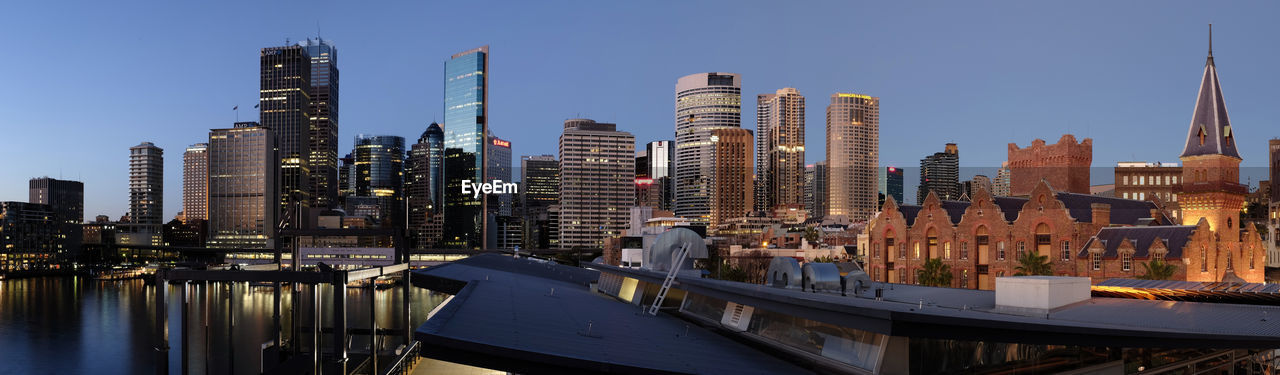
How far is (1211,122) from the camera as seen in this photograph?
87.8 m

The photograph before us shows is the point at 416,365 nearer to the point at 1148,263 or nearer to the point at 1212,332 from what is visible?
the point at 1212,332

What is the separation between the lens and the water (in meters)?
88.1

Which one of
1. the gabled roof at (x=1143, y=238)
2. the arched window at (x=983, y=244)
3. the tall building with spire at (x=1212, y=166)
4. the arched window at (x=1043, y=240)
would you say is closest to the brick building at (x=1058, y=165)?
the tall building with spire at (x=1212, y=166)

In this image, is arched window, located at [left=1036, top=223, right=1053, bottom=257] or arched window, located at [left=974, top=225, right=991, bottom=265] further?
arched window, located at [left=974, top=225, right=991, bottom=265]

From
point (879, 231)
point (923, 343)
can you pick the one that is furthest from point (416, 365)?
point (879, 231)

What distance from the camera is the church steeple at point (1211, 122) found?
8700cm

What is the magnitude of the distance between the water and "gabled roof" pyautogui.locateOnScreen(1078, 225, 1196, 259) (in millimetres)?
69626

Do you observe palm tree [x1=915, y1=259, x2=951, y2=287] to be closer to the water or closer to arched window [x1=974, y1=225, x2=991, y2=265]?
arched window [x1=974, y1=225, x2=991, y2=265]

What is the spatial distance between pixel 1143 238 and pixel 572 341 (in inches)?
2877

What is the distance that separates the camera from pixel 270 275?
24.3 m

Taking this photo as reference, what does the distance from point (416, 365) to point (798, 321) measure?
22.8m

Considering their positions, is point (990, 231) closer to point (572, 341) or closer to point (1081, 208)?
point (1081, 208)

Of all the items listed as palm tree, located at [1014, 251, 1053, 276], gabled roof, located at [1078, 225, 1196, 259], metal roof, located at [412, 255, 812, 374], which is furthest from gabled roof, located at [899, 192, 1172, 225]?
metal roof, located at [412, 255, 812, 374]

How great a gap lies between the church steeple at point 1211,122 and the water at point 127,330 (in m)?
88.3
